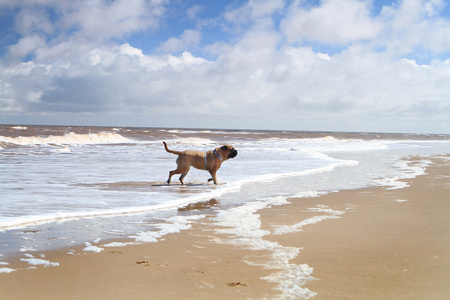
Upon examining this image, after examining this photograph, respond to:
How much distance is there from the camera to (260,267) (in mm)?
3869

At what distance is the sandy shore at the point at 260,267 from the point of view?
327cm

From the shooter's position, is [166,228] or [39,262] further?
[166,228]

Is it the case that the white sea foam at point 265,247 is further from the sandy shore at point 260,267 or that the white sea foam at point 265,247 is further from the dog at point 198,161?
the dog at point 198,161

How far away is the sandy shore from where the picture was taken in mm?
3271

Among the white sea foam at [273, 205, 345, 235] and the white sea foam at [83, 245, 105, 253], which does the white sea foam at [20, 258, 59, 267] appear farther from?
the white sea foam at [273, 205, 345, 235]

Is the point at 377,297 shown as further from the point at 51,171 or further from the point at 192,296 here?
the point at 51,171

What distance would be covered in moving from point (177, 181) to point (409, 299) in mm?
8443

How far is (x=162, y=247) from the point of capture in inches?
182

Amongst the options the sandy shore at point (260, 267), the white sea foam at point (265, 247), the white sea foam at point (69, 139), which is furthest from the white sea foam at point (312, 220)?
the white sea foam at point (69, 139)

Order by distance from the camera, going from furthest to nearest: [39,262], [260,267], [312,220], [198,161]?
[198,161] < [312,220] < [39,262] < [260,267]

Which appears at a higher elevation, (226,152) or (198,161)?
(226,152)

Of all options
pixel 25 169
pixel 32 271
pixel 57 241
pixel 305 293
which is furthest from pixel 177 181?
pixel 305 293

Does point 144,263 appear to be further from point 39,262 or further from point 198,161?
point 198,161

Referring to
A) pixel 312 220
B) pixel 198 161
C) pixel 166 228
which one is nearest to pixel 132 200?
pixel 166 228
